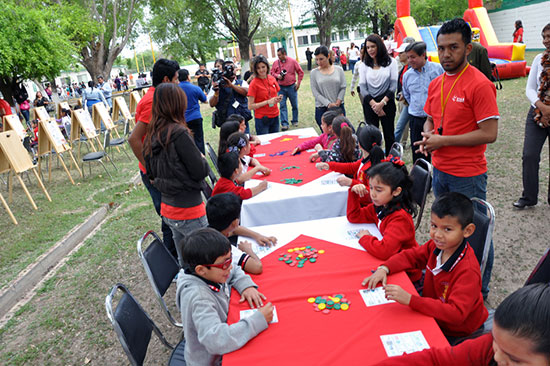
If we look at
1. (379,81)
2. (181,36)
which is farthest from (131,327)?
(181,36)

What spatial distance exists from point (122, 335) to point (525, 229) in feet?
12.0

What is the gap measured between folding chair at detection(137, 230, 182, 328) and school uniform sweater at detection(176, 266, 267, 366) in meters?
0.51

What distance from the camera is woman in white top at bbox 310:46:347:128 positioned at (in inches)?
228

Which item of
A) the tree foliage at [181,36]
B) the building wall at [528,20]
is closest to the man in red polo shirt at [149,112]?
the building wall at [528,20]

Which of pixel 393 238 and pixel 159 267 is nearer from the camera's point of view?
pixel 393 238

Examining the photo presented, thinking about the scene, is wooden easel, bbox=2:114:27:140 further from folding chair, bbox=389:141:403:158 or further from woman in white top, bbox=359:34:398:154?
folding chair, bbox=389:141:403:158

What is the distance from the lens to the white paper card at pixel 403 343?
1336 mm

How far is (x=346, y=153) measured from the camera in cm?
357

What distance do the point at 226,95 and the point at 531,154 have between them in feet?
14.2

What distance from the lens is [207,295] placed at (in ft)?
5.49

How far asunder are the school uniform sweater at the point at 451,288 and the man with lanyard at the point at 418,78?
8.81 feet

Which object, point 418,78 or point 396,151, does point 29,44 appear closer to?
point 418,78

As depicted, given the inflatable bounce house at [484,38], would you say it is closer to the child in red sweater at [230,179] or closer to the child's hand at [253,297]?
the child in red sweater at [230,179]

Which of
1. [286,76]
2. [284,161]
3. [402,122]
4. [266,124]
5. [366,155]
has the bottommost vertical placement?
[402,122]
